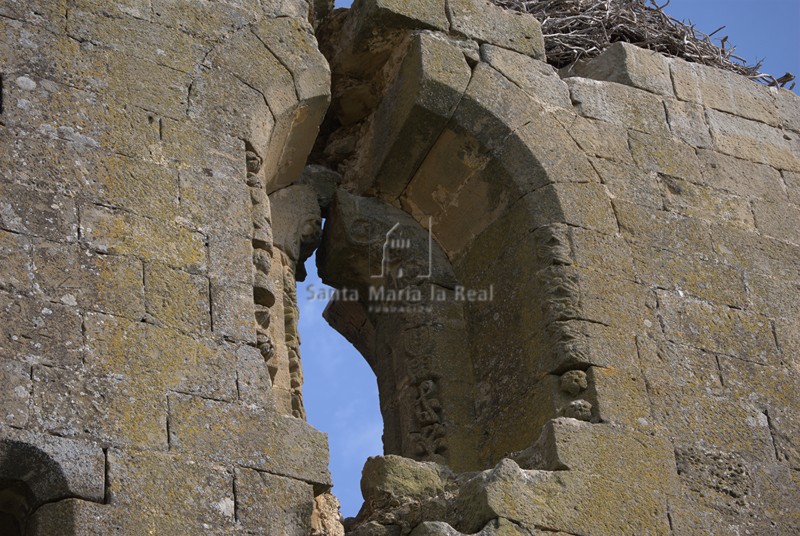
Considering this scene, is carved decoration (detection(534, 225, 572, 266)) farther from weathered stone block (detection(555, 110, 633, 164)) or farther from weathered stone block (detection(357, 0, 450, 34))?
weathered stone block (detection(357, 0, 450, 34))

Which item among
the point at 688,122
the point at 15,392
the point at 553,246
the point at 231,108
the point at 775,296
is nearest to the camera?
the point at 15,392

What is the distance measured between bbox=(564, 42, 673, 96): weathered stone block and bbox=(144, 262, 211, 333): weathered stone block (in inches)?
117

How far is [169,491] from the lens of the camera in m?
5.32

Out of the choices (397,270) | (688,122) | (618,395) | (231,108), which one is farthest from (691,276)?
(231,108)

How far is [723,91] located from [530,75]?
1247 mm

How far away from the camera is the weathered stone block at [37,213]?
5.65m

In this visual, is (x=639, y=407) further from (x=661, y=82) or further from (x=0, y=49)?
(x=0, y=49)

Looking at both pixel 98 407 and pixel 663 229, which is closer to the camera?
pixel 98 407

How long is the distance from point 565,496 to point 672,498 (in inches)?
20.5

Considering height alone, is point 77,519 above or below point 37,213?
below

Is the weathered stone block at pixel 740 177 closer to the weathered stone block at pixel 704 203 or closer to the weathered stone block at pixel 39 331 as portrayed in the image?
the weathered stone block at pixel 704 203

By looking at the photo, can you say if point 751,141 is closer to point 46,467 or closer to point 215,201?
point 215,201

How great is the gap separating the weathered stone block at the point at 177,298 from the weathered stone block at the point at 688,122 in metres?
2.94

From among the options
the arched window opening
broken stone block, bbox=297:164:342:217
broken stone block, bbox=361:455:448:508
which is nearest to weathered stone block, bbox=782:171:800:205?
broken stone block, bbox=297:164:342:217
